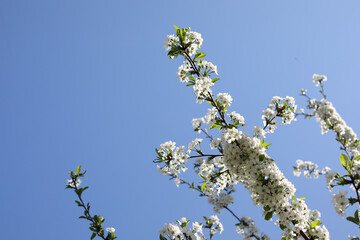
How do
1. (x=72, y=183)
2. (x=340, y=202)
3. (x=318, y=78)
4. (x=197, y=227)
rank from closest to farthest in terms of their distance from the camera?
(x=340, y=202)
(x=72, y=183)
(x=197, y=227)
(x=318, y=78)

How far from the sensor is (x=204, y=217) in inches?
325

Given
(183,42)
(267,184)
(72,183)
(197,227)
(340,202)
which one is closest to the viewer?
(267,184)

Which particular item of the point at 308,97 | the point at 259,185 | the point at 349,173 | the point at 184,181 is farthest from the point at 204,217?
the point at 308,97

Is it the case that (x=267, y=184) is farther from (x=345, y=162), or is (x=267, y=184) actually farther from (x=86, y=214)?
(x=86, y=214)

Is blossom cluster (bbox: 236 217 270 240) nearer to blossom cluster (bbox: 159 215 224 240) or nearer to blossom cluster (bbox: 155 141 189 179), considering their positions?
blossom cluster (bbox: 159 215 224 240)

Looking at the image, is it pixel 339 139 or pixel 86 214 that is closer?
pixel 86 214

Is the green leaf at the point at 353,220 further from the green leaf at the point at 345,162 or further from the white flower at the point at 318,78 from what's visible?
the white flower at the point at 318,78

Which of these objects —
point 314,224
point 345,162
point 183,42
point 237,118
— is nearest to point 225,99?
point 237,118

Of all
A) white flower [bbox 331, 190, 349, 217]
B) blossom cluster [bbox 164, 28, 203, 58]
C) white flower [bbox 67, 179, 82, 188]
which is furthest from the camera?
white flower [bbox 67, 179, 82, 188]

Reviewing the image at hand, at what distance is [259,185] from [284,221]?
73cm

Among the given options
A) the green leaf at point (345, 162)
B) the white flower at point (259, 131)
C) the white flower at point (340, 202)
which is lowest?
the white flower at point (340, 202)

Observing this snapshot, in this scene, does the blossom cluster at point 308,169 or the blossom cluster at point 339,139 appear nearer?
the blossom cluster at point 339,139

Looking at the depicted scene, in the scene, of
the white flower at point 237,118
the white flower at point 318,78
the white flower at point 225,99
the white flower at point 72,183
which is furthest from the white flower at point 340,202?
the white flower at point 318,78

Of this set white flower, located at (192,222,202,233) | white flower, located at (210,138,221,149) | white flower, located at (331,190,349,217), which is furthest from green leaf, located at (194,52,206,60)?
white flower, located at (192,222,202,233)
